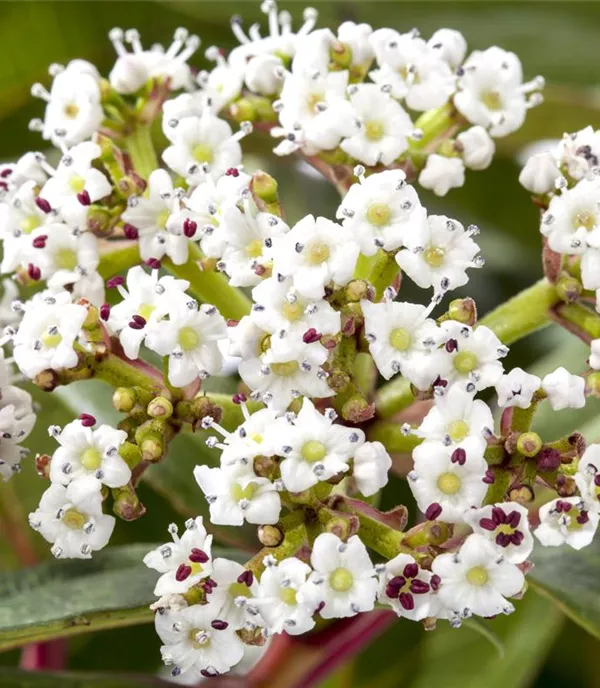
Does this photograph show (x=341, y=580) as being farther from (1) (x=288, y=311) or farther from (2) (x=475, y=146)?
(2) (x=475, y=146)

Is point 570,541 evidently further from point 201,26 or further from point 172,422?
point 201,26

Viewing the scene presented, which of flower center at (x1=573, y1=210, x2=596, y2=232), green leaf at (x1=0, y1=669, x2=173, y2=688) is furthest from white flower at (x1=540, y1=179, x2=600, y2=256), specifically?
green leaf at (x1=0, y1=669, x2=173, y2=688)

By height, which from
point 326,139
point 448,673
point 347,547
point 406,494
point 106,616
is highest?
point 326,139

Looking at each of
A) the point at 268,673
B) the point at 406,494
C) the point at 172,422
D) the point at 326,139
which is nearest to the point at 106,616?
the point at 172,422

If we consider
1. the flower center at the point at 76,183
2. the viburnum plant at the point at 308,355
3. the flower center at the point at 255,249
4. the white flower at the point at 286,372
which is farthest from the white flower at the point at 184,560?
the flower center at the point at 76,183

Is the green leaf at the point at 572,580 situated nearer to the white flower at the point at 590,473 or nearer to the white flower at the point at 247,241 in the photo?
the white flower at the point at 590,473

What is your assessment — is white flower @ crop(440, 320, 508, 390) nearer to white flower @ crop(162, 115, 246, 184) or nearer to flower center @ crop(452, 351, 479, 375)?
flower center @ crop(452, 351, 479, 375)
